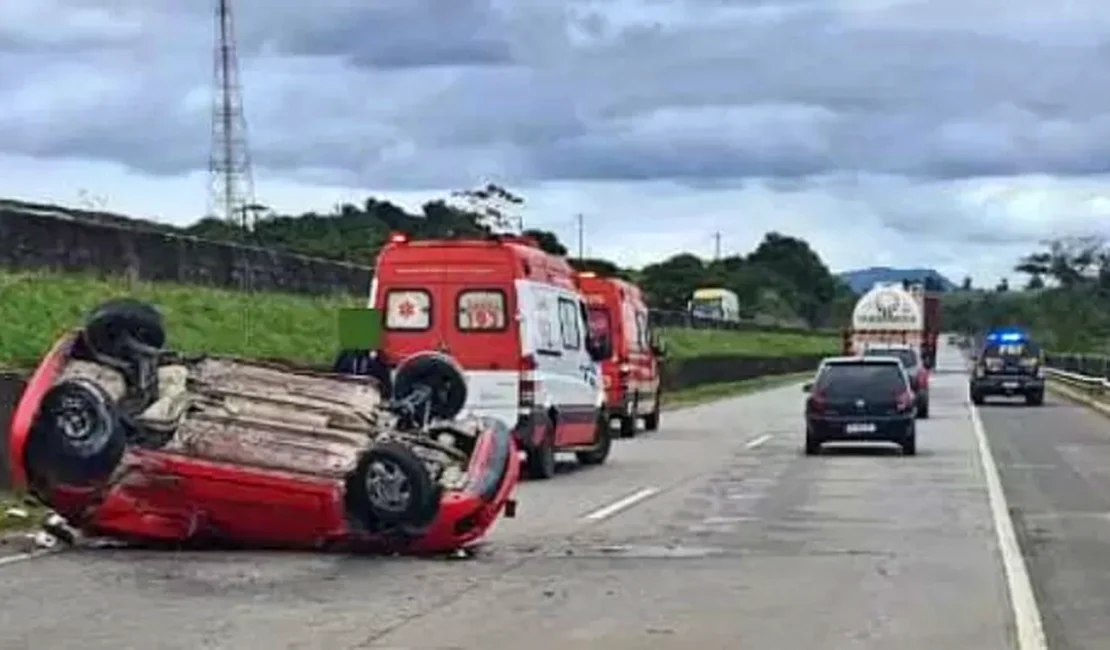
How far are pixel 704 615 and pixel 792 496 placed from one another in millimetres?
11220

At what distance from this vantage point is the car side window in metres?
28.4

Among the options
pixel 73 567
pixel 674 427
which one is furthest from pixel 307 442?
pixel 674 427

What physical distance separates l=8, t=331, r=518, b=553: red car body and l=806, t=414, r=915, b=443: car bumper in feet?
58.2

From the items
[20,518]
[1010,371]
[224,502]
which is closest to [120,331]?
[224,502]

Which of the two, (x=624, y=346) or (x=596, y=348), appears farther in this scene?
(x=624, y=346)

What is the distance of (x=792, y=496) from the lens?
25047mm

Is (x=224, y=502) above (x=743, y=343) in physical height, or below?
below

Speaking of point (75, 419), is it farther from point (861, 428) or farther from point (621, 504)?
point (861, 428)

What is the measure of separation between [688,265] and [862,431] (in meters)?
118

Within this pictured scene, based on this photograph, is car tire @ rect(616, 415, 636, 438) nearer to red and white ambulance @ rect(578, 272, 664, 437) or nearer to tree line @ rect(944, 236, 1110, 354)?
red and white ambulance @ rect(578, 272, 664, 437)

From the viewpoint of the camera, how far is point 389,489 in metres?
16.9

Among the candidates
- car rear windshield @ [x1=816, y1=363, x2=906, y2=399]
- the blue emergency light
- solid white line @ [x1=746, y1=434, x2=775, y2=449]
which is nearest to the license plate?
car rear windshield @ [x1=816, y1=363, x2=906, y2=399]

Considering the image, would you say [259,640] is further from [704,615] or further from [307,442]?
[307,442]

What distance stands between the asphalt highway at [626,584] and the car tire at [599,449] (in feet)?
17.1
